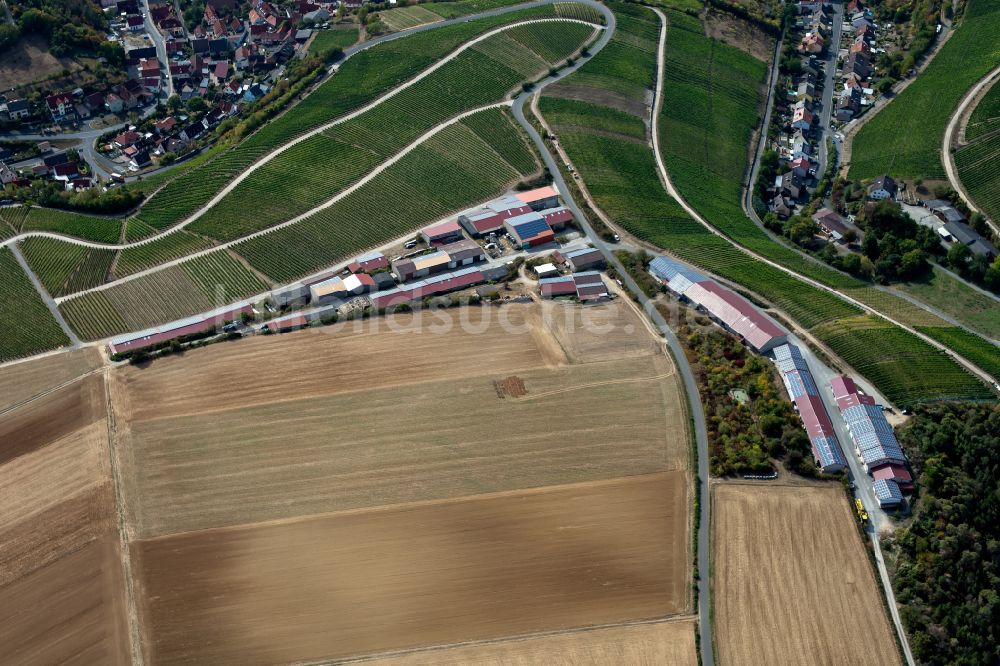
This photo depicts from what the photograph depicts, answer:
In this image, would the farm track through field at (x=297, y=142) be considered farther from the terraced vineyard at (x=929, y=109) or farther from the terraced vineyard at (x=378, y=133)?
the terraced vineyard at (x=929, y=109)

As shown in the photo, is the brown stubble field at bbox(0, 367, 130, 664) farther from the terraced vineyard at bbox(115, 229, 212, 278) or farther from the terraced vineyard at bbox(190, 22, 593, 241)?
the terraced vineyard at bbox(190, 22, 593, 241)

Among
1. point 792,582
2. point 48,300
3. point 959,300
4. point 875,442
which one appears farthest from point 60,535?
point 959,300

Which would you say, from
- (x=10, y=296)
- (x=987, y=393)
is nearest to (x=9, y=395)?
(x=10, y=296)

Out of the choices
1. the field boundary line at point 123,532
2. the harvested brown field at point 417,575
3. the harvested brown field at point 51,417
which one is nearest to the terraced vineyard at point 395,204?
the harvested brown field at point 51,417

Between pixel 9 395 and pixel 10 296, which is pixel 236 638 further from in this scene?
pixel 10 296

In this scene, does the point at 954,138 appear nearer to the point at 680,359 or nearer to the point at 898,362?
the point at 898,362

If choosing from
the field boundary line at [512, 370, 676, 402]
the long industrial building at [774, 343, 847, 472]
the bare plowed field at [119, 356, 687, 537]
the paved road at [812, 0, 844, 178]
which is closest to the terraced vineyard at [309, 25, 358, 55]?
the paved road at [812, 0, 844, 178]
